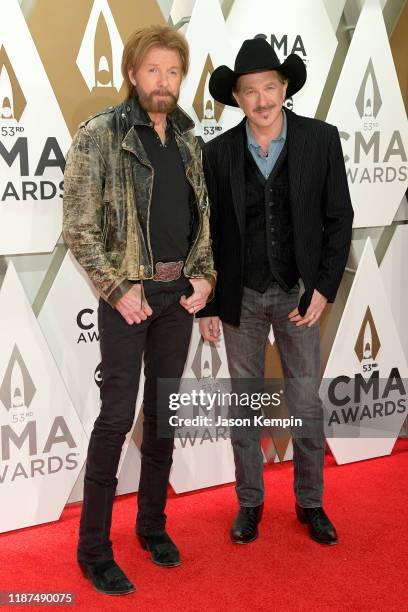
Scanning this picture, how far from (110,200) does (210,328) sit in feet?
2.34

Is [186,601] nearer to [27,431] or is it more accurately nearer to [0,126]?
[27,431]

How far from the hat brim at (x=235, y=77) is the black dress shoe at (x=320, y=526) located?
1.57 metres

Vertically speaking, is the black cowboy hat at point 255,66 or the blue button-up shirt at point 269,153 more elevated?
the black cowboy hat at point 255,66

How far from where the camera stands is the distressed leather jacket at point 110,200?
233 cm

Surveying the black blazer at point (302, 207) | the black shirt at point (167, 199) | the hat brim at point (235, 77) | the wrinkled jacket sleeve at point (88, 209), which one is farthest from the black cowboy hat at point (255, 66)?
the wrinkled jacket sleeve at point (88, 209)

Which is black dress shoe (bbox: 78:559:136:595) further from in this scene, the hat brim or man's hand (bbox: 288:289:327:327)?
the hat brim

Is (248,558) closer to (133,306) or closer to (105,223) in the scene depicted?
(133,306)

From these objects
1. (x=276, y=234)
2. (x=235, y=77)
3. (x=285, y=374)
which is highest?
(x=235, y=77)

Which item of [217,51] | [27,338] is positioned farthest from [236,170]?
[27,338]

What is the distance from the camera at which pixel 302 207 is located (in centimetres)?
261

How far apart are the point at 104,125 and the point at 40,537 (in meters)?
1.61

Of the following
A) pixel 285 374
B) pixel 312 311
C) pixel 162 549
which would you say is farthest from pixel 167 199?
pixel 162 549

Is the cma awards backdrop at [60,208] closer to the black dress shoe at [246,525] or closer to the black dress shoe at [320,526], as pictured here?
the black dress shoe at [246,525]

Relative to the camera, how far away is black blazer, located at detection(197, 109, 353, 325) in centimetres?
261
